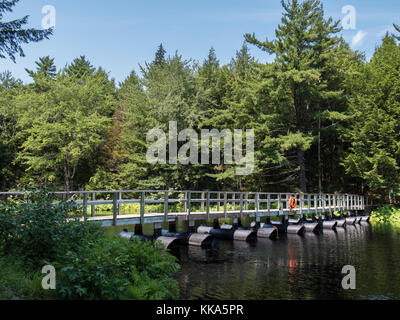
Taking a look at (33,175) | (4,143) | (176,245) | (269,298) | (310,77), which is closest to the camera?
(269,298)

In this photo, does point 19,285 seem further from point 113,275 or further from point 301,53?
point 301,53

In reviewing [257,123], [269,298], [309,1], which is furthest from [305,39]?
[269,298]

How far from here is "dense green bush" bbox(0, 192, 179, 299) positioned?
6.64 metres

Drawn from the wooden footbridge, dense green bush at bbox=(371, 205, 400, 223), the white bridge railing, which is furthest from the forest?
the wooden footbridge

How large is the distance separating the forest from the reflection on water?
15917mm

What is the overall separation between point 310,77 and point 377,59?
11264mm

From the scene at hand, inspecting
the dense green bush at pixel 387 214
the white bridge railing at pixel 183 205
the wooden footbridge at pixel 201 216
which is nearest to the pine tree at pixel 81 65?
the white bridge railing at pixel 183 205

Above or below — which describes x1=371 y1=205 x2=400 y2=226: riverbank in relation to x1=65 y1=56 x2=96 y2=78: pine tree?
below

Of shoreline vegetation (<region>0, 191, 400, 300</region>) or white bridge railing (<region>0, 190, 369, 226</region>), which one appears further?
white bridge railing (<region>0, 190, 369, 226</region>)

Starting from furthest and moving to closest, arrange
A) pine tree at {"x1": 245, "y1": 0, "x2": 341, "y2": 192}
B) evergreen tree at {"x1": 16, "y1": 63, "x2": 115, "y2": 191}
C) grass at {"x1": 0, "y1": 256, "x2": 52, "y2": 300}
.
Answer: evergreen tree at {"x1": 16, "y1": 63, "x2": 115, "y2": 191}, pine tree at {"x1": 245, "y1": 0, "x2": 341, "y2": 192}, grass at {"x1": 0, "y1": 256, "x2": 52, "y2": 300}

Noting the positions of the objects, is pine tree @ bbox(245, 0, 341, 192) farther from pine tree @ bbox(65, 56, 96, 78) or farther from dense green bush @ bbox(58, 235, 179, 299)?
pine tree @ bbox(65, 56, 96, 78)

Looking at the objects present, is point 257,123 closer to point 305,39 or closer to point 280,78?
point 280,78

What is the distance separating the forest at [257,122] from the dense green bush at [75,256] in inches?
1023

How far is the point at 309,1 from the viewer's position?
3409cm
